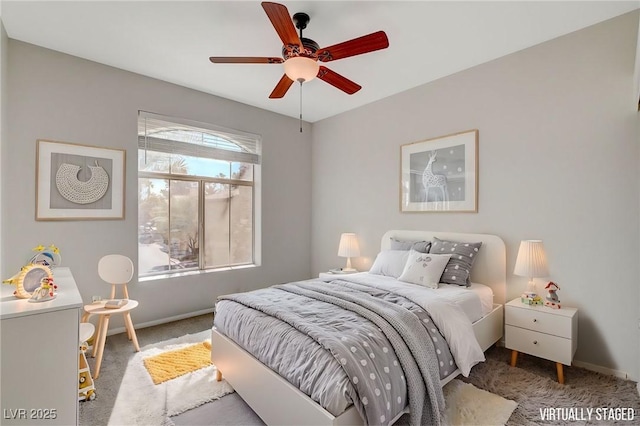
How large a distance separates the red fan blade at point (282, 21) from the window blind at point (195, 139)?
2.19 m

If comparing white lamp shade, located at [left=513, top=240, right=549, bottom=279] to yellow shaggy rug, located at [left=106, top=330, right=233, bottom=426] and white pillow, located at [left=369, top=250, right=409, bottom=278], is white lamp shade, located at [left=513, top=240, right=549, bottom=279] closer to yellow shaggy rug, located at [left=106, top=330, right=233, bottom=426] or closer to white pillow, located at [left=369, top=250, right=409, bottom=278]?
white pillow, located at [left=369, top=250, right=409, bottom=278]

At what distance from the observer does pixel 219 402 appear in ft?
6.88

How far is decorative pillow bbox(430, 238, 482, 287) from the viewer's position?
2.85 metres

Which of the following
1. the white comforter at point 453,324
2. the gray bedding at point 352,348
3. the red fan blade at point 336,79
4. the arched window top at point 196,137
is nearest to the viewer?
the gray bedding at point 352,348

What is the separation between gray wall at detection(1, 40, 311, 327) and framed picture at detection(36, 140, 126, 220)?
61 mm

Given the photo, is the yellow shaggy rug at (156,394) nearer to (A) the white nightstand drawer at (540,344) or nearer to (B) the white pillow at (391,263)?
(B) the white pillow at (391,263)

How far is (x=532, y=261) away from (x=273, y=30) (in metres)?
2.82

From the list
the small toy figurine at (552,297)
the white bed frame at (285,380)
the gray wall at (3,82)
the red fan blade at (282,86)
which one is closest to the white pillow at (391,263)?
the white bed frame at (285,380)

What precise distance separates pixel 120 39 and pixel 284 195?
263 cm

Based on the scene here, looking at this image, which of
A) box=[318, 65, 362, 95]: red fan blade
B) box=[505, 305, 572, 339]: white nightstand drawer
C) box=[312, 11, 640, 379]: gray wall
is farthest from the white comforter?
box=[318, 65, 362, 95]: red fan blade

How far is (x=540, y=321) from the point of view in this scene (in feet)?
7.95

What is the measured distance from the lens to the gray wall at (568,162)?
2.37 metres

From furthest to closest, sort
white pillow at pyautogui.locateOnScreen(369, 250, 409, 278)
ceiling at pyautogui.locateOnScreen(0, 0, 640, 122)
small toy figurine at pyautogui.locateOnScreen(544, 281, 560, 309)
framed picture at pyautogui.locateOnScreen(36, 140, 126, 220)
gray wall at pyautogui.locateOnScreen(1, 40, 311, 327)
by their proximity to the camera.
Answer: white pillow at pyautogui.locateOnScreen(369, 250, 409, 278) → framed picture at pyautogui.locateOnScreen(36, 140, 126, 220) → gray wall at pyautogui.locateOnScreen(1, 40, 311, 327) → small toy figurine at pyautogui.locateOnScreen(544, 281, 560, 309) → ceiling at pyautogui.locateOnScreen(0, 0, 640, 122)

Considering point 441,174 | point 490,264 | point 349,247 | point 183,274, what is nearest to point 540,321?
point 490,264
